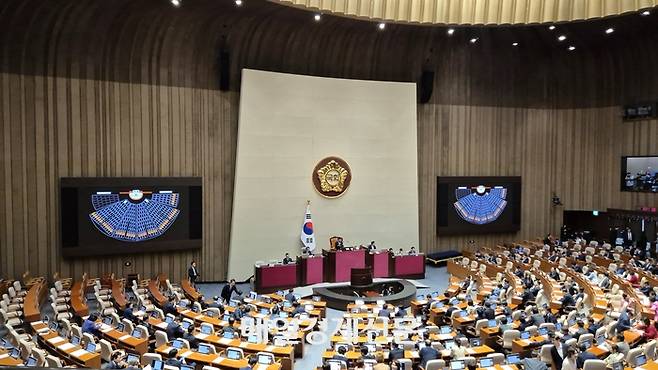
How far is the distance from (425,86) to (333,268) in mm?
8828

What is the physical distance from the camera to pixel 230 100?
1878cm

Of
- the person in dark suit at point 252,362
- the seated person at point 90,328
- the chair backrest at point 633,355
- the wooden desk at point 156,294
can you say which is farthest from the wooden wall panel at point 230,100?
the chair backrest at point 633,355

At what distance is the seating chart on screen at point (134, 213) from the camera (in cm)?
1667

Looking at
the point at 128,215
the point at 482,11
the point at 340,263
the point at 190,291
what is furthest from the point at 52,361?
the point at 482,11

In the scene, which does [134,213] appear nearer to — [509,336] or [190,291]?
[190,291]

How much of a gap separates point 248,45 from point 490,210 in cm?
1269

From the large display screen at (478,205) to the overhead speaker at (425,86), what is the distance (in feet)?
11.5

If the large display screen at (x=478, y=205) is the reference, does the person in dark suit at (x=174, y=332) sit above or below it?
below

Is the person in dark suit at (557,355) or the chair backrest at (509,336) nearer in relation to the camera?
the person in dark suit at (557,355)

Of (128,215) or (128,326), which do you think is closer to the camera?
(128,326)

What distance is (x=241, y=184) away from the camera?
18.4 m

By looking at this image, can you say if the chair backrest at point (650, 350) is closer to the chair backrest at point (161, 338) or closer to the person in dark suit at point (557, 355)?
Answer: the person in dark suit at point (557, 355)

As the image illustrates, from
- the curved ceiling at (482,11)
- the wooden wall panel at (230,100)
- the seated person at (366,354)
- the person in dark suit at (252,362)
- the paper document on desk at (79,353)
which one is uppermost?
the curved ceiling at (482,11)

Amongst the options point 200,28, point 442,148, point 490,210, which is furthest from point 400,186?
point 200,28
